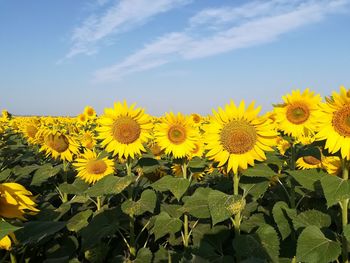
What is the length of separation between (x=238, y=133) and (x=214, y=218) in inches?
42.4

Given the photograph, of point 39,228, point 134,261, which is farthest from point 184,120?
point 39,228

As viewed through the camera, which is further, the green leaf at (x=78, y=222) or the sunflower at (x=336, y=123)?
the green leaf at (x=78, y=222)

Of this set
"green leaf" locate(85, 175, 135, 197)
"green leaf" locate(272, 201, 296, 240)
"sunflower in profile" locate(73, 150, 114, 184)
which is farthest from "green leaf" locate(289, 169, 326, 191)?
"sunflower in profile" locate(73, 150, 114, 184)

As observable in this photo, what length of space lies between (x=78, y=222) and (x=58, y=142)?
1.98 metres

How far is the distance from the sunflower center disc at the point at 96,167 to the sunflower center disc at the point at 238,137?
115 inches

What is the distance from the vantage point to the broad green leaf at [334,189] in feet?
10.4

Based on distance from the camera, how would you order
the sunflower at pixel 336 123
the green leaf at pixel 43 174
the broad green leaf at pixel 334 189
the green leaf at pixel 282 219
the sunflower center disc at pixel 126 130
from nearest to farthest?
1. the broad green leaf at pixel 334 189
2. the sunflower at pixel 336 123
3. the green leaf at pixel 282 219
4. the sunflower center disc at pixel 126 130
5. the green leaf at pixel 43 174

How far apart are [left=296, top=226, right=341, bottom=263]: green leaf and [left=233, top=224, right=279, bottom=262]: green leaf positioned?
43cm

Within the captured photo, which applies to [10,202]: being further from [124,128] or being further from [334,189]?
[124,128]

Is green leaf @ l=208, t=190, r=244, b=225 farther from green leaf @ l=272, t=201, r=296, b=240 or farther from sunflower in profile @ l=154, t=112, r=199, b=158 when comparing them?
sunflower in profile @ l=154, t=112, r=199, b=158

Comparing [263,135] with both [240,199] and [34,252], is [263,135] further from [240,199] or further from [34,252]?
[34,252]

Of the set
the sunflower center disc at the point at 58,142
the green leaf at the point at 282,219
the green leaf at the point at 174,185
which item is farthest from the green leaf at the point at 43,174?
the green leaf at the point at 282,219

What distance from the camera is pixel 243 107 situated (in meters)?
4.15

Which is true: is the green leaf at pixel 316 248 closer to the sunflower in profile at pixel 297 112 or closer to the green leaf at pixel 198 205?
the green leaf at pixel 198 205
